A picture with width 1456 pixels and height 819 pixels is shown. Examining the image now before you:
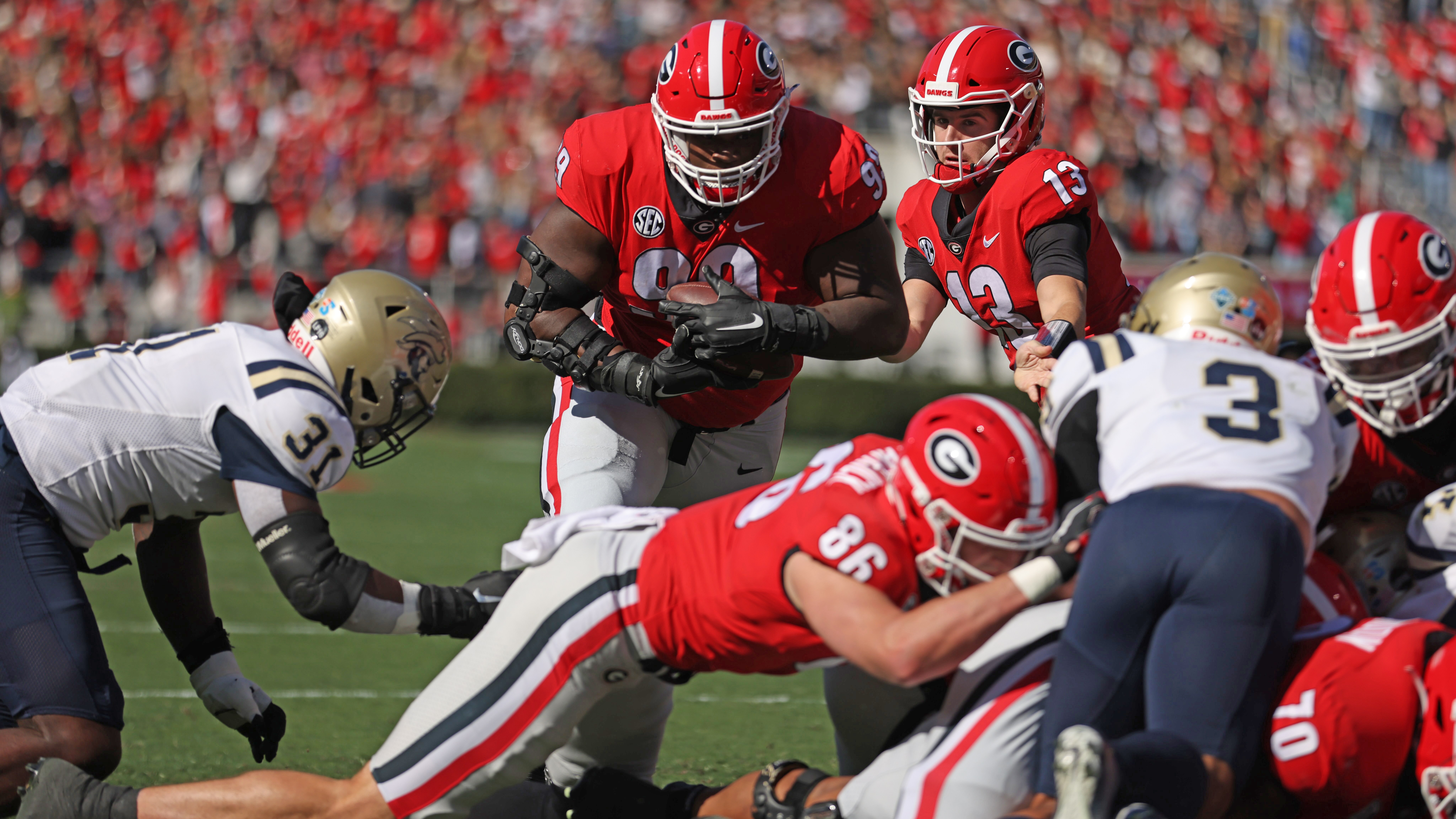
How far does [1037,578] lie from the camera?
3035 mm

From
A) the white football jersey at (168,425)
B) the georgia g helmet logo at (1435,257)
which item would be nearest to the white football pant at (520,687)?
the white football jersey at (168,425)

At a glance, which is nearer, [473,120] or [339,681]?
[339,681]

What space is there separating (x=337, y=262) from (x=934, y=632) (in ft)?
48.9

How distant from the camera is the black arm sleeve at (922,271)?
5500 mm

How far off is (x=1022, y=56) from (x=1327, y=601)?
2.30 m

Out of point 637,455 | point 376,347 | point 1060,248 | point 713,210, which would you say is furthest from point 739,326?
A: point 1060,248

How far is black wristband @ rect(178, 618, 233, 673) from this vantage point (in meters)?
4.19

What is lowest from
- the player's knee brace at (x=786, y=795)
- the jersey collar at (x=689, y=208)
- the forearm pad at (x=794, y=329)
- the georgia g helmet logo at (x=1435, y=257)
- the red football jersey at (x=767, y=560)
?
the player's knee brace at (x=786, y=795)

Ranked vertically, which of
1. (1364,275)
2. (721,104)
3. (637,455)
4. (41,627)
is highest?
(721,104)

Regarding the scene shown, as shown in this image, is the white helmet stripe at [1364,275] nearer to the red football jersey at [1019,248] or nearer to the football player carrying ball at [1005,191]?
the football player carrying ball at [1005,191]

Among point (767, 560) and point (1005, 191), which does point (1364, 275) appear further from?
point (767, 560)

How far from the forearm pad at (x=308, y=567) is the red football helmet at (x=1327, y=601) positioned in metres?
2.23

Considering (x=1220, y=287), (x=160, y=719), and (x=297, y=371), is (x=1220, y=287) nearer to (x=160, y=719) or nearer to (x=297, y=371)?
(x=297, y=371)

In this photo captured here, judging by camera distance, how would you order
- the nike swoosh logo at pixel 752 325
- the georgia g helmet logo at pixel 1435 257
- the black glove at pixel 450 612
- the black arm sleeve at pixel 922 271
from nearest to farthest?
the georgia g helmet logo at pixel 1435 257
the black glove at pixel 450 612
the nike swoosh logo at pixel 752 325
the black arm sleeve at pixel 922 271
